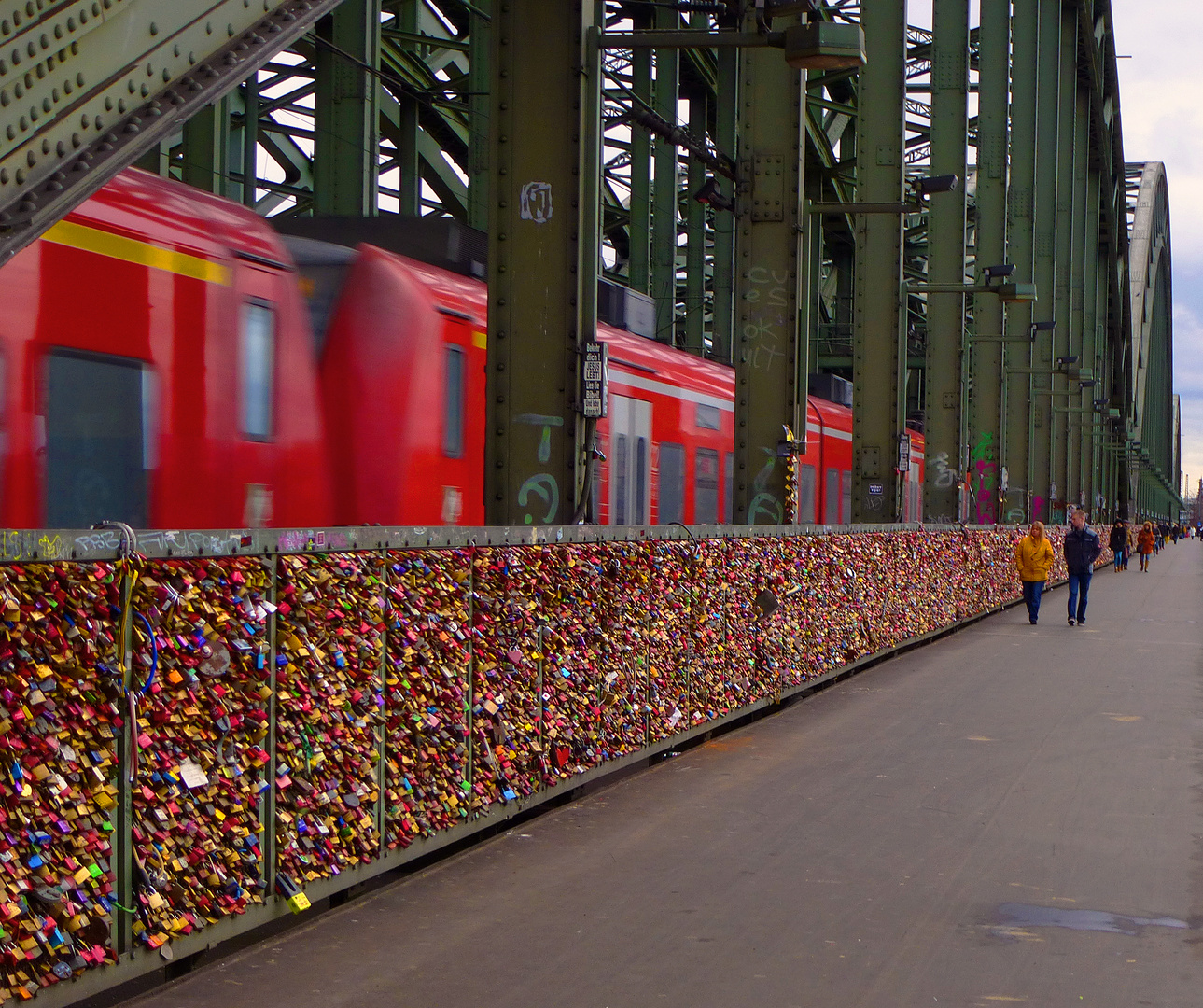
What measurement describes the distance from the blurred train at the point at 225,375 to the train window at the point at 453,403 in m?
0.02

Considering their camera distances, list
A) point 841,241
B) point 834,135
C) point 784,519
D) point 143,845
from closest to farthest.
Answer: point 143,845 → point 784,519 → point 834,135 → point 841,241

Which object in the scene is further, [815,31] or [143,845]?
[815,31]

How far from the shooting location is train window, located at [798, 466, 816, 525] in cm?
2473

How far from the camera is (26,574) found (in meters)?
4.18

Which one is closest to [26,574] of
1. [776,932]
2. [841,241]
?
[776,932]

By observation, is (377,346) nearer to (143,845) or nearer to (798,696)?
(798,696)

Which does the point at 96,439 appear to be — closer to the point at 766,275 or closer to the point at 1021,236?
the point at 766,275

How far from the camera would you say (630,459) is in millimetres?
17453

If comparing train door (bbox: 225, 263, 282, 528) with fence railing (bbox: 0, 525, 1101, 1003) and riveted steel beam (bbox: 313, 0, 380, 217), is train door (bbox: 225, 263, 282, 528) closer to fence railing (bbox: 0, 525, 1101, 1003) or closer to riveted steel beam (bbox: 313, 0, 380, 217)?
fence railing (bbox: 0, 525, 1101, 1003)

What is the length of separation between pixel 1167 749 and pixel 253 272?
22.3 feet

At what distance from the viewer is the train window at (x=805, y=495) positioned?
24.7m

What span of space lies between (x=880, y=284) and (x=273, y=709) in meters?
19.0

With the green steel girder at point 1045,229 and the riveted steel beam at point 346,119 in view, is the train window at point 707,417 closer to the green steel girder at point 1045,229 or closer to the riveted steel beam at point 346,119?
the riveted steel beam at point 346,119

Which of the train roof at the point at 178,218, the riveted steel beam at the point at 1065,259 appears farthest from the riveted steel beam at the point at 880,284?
the riveted steel beam at the point at 1065,259
